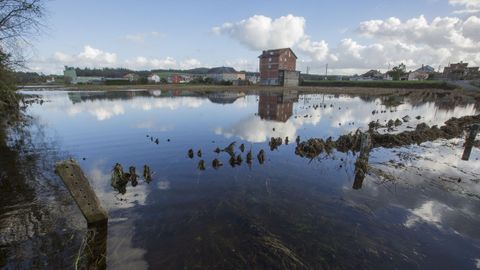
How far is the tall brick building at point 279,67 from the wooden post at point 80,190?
8428 centimetres

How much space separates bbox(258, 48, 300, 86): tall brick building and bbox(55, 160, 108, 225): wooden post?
84.3m

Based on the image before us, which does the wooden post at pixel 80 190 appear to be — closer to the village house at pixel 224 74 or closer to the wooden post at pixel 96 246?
the wooden post at pixel 96 246

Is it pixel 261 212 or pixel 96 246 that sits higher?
pixel 96 246

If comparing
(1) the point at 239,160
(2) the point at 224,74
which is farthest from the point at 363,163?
(2) the point at 224,74

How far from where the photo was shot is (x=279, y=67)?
281 ft

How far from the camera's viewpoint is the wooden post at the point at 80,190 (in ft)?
18.2

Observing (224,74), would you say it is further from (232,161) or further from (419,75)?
(232,161)

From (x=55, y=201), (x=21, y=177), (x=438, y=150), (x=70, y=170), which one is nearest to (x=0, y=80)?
(x=21, y=177)

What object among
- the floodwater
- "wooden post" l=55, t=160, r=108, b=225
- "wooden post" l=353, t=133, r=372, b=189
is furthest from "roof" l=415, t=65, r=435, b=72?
"wooden post" l=55, t=160, r=108, b=225

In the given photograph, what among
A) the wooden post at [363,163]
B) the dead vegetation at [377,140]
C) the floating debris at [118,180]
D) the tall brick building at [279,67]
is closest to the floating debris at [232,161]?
the dead vegetation at [377,140]

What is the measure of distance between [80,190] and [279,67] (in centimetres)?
8551

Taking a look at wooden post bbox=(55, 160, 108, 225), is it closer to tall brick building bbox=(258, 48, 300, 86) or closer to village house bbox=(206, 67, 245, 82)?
tall brick building bbox=(258, 48, 300, 86)

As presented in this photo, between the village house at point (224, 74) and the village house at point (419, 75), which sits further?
the village house at point (224, 74)

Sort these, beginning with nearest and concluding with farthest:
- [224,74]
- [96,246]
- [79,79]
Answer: [96,246], [224,74], [79,79]
